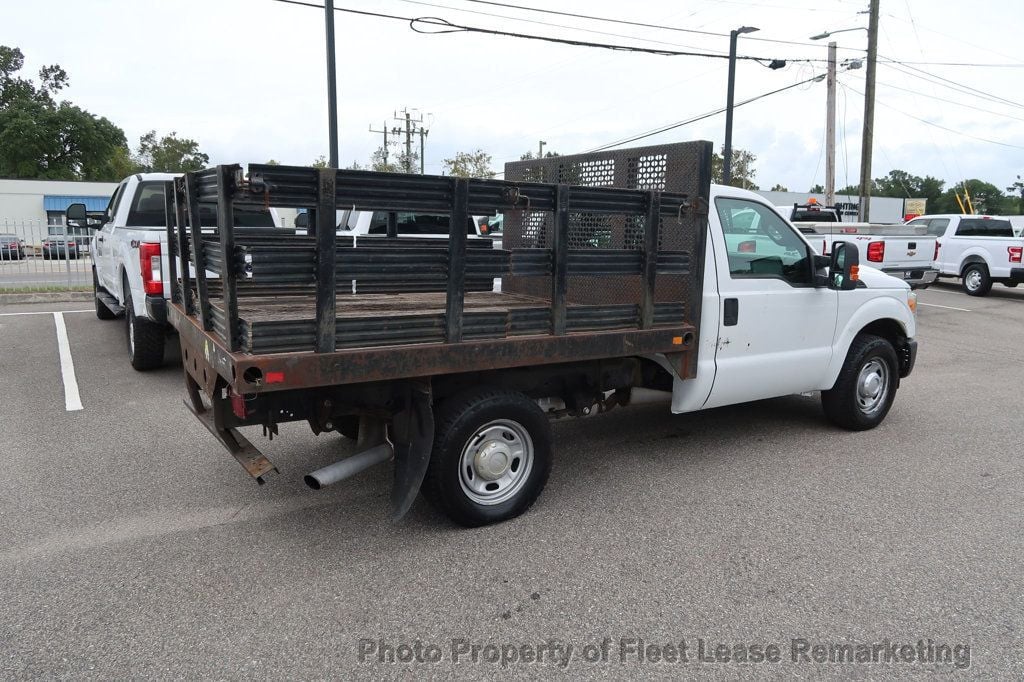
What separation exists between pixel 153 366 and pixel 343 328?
214 inches

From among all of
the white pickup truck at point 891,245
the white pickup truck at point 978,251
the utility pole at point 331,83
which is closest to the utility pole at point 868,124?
the white pickup truck at point 978,251

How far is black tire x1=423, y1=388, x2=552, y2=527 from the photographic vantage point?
3936 millimetres

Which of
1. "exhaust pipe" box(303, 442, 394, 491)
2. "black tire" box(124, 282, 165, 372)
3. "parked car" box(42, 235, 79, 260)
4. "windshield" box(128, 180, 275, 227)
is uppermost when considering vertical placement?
Result: "windshield" box(128, 180, 275, 227)

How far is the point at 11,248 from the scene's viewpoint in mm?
19016

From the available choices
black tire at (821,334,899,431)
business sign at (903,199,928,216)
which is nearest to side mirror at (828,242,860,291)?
black tire at (821,334,899,431)

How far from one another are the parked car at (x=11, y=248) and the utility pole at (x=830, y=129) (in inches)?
941

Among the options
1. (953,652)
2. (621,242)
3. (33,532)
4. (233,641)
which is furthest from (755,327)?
(33,532)

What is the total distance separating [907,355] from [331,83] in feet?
34.2

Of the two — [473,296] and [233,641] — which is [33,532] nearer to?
[233,641]

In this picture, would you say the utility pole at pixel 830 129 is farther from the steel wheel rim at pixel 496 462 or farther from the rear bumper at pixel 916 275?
the steel wheel rim at pixel 496 462

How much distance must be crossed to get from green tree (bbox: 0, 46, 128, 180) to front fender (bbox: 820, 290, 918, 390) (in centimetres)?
7033

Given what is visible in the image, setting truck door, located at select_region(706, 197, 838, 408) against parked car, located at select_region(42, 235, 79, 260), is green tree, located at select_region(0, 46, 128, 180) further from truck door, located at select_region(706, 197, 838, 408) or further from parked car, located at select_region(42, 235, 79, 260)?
truck door, located at select_region(706, 197, 838, 408)

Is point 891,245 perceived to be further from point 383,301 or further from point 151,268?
point 151,268

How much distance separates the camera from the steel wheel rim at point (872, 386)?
238 inches
